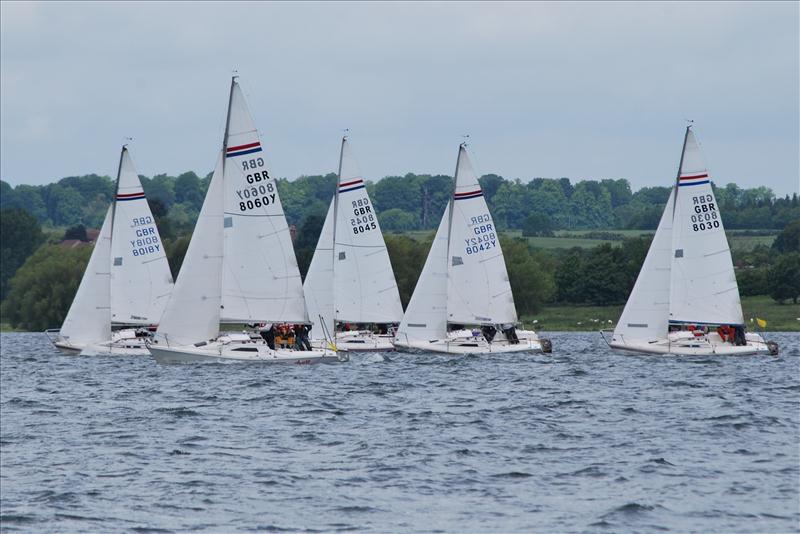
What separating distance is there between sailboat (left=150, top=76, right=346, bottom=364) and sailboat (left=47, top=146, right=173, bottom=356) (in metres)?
16.6

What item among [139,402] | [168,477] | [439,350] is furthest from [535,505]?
[439,350]

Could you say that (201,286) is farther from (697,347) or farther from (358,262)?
(697,347)

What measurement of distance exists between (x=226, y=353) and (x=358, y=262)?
18699mm

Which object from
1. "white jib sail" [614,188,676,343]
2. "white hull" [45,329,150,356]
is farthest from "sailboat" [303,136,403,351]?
"white jib sail" [614,188,676,343]

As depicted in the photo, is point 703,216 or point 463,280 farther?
point 463,280

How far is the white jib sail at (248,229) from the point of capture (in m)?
54.0

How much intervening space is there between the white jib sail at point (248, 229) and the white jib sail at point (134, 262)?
675 inches

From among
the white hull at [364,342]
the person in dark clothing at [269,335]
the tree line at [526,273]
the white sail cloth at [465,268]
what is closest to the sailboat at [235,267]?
the person in dark clothing at [269,335]

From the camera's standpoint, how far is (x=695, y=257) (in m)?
62.7

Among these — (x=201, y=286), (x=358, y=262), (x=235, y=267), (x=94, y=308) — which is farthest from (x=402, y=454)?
(x=94, y=308)

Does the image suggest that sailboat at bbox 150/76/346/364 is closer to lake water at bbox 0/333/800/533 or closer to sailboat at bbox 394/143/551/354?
lake water at bbox 0/333/800/533

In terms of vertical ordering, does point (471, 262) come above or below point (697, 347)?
above

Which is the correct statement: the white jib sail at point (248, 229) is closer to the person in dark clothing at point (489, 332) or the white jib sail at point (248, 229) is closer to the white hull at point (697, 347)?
the person in dark clothing at point (489, 332)

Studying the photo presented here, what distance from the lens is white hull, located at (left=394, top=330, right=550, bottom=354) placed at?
214ft
